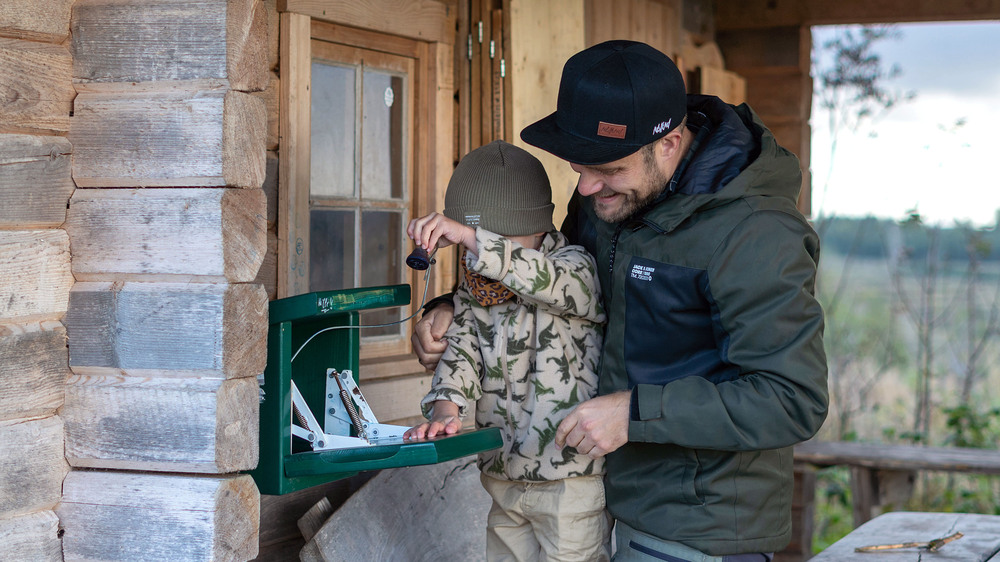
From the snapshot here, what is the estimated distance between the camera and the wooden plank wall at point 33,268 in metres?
2.19

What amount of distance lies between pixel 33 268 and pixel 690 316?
146 centimetres

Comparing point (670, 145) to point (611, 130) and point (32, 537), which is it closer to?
point (611, 130)

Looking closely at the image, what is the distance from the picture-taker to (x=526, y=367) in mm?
2477

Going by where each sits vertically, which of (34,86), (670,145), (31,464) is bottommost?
(31,464)

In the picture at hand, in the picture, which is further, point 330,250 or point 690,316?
point 330,250

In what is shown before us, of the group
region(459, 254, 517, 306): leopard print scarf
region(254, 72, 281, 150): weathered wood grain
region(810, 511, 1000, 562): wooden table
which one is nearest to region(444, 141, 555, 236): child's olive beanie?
region(459, 254, 517, 306): leopard print scarf

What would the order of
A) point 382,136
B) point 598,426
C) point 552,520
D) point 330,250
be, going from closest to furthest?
1. point 598,426
2. point 552,520
3. point 330,250
4. point 382,136

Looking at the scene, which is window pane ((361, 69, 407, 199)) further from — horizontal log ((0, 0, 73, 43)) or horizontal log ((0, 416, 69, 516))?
horizontal log ((0, 416, 69, 516))

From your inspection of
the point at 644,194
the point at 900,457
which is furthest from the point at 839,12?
the point at 644,194

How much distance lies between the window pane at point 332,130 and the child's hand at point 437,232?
4.31 ft

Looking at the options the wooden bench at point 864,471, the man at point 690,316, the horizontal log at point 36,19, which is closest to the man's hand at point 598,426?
the man at point 690,316

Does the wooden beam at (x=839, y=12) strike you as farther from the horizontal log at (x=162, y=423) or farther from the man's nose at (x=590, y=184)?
the horizontal log at (x=162, y=423)

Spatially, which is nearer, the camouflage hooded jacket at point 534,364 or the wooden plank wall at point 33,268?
the wooden plank wall at point 33,268

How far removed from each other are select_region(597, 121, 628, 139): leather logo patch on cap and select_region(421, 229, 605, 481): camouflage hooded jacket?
1.07 feet
